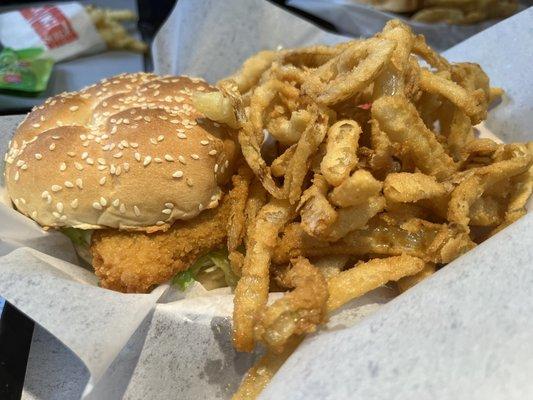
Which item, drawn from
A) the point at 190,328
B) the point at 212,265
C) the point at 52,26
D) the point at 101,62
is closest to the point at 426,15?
the point at 101,62

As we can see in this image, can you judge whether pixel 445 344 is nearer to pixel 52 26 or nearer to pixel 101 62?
pixel 101 62

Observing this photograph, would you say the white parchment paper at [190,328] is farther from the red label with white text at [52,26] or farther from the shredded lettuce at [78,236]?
the red label with white text at [52,26]

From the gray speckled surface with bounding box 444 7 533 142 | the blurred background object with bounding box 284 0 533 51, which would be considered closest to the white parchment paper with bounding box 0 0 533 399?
the gray speckled surface with bounding box 444 7 533 142

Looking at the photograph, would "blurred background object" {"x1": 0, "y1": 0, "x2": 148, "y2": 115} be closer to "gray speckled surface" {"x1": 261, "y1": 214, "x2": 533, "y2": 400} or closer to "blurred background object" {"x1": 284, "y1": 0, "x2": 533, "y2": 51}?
"blurred background object" {"x1": 284, "y1": 0, "x2": 533, "y2": 51}

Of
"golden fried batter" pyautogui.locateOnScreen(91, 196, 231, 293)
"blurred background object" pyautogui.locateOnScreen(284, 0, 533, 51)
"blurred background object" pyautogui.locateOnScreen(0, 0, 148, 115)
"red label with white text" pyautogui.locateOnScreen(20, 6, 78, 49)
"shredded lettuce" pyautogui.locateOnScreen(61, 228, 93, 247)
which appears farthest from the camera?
"red label with white text" pyautogui.locateOnScreen(20, 6, 78, 49)

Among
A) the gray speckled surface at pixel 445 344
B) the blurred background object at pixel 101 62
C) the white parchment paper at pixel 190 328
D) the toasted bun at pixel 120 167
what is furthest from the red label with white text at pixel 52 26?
the gray speckled surface at pixel 445 344

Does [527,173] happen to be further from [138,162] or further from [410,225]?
[138,162]

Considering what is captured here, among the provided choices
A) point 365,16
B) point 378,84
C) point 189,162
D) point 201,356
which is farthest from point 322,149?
point 365,16
